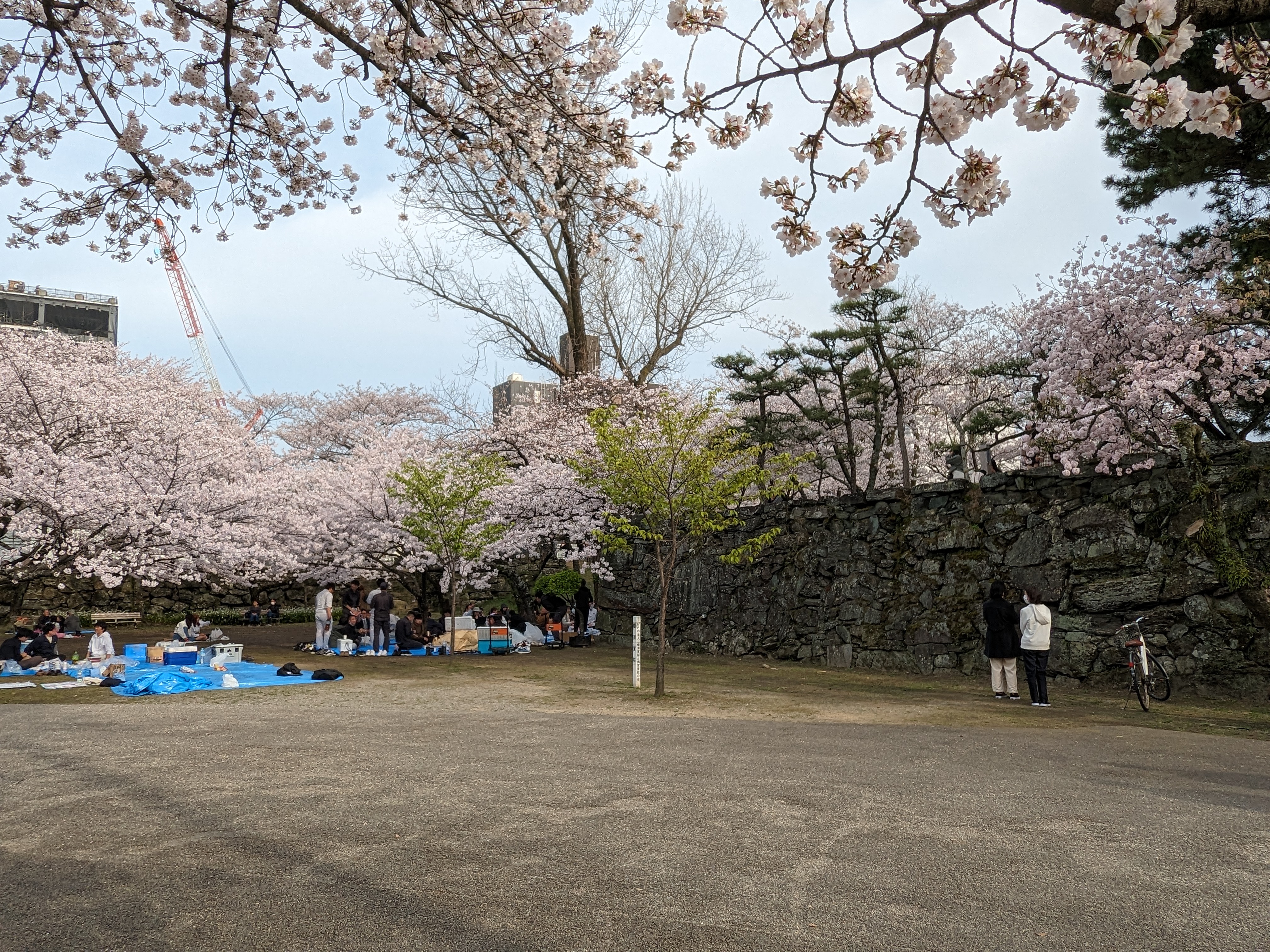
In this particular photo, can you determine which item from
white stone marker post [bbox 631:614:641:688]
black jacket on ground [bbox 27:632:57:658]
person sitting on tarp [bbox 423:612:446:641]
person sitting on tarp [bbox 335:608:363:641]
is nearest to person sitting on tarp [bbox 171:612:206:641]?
person sitting on tarp [bbox 335:608:363:641]

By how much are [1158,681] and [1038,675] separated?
1869mm

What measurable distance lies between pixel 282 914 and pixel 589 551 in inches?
741

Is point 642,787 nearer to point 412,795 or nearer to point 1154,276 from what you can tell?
point 412,795

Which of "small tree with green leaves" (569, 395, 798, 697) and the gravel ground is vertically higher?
"small tree with green leaves" (569, 395, 798, 697)

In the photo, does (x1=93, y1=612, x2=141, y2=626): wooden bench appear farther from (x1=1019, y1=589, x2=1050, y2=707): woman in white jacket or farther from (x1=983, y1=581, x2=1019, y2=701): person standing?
(x1=1019, y1=589, x2=1050, y2=707): woman in white jacket

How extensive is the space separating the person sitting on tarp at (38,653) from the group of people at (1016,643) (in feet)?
48.3

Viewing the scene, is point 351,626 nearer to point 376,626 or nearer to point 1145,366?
point 376,626

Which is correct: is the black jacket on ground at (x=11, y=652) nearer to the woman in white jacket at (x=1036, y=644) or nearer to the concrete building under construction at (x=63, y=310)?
the woman in white jacket at (x=1036, y=644)

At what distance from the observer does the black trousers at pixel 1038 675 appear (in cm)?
1123

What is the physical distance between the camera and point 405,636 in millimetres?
18531

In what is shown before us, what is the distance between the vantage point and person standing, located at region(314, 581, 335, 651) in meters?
18.2

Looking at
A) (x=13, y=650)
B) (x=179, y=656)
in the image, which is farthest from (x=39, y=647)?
(x=179, y=656)

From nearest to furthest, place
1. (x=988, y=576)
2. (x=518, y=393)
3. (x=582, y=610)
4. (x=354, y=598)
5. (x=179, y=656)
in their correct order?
(x=988, y=576)
(x=179, y=656)
(x=354, y=598)
(x=582, y=610)
(x=518, y=393)

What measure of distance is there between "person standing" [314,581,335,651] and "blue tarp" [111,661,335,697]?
7.69 ft
